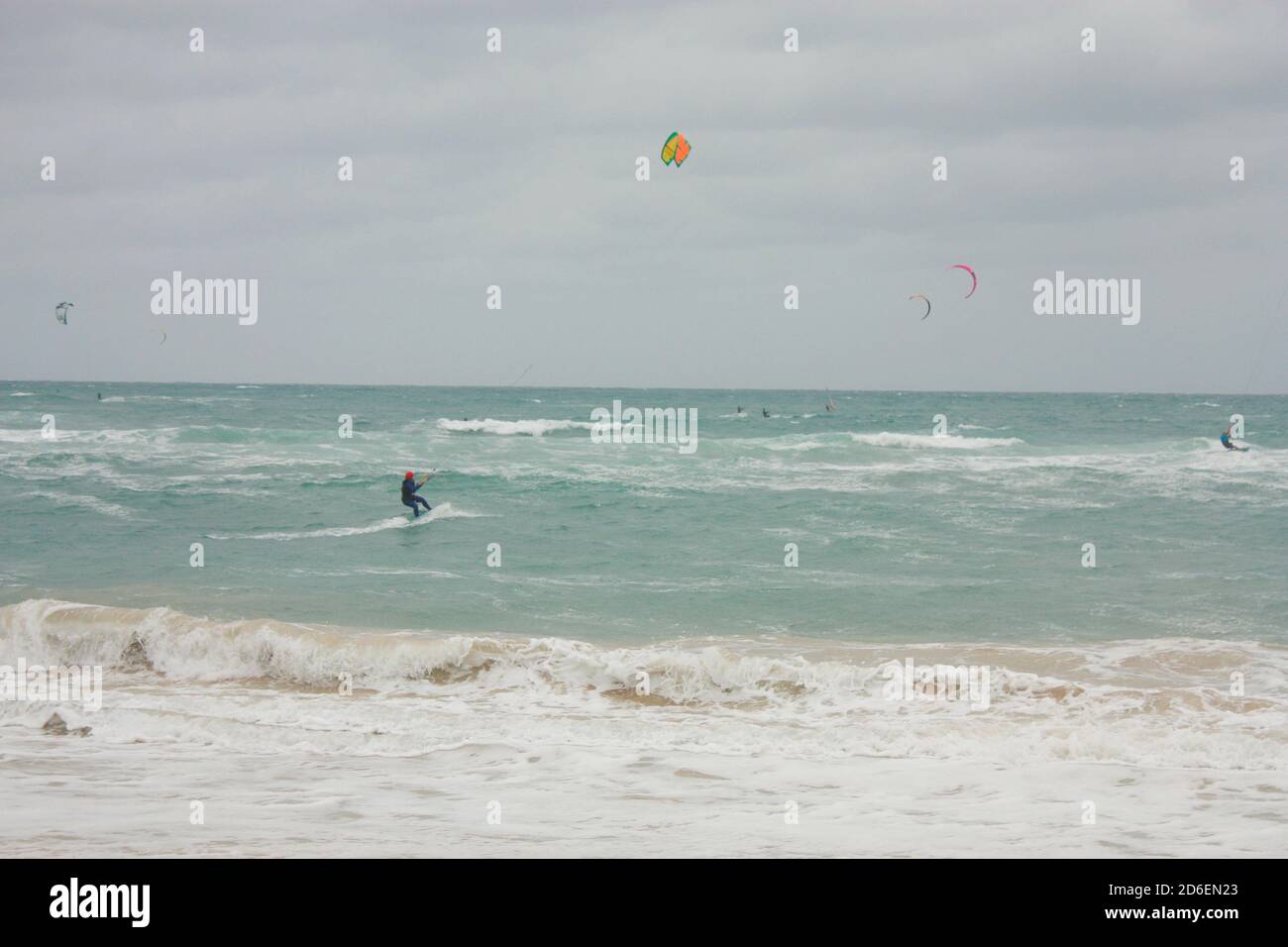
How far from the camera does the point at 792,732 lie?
8977 millimetres

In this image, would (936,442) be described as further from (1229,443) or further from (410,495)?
(410,495)

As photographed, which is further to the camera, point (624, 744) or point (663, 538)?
point (663, 538)

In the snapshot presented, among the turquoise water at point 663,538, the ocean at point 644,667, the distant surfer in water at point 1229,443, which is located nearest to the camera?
the ocean at point 644,667

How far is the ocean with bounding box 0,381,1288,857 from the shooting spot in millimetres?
6461

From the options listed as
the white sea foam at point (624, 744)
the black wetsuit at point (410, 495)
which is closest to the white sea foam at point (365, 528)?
the black wetsuit at point (410, 495)

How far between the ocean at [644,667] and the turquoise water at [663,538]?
0.38 feet

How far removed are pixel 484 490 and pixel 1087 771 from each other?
793 inches

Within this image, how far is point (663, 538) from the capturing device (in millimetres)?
19375

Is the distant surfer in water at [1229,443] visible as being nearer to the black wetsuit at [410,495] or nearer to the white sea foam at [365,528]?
the white sea foam at [365,528]

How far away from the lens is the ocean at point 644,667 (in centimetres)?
646

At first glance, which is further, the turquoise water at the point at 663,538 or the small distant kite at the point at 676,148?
the small distant kite at the point at 676,148

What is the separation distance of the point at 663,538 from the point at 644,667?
870 cm

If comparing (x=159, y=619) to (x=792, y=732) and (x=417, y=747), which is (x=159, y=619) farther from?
(x=792, y=732)

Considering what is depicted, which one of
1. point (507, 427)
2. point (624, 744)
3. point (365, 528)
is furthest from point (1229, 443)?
point (624, 744)
